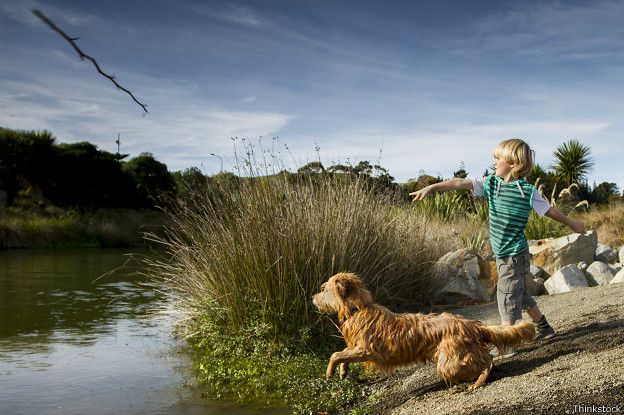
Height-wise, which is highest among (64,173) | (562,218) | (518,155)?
(64,173)

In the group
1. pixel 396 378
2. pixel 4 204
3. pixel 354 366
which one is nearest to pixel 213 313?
pixel 354 366

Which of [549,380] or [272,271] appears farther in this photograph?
[272,271]

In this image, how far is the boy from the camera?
5.46 m

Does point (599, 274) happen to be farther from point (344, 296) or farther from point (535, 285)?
point (344, 296)

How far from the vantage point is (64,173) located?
3322cm

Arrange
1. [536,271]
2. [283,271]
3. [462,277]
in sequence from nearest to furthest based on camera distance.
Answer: [283,271], [462,277], [536,271]

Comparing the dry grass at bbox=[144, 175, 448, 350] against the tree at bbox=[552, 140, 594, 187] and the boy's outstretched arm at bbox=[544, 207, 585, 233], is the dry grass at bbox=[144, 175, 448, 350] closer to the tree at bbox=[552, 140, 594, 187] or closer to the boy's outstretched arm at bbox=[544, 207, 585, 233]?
the boy's outstretched arm at bbox=[544, 207, 585, 233]

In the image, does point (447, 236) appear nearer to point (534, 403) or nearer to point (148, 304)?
point (148, 304)

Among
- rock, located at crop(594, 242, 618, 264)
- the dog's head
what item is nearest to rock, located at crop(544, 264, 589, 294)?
rock, located at crop(594, 242, 618, 264)

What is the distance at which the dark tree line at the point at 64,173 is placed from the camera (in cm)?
3228

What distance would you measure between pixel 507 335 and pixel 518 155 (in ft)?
5.15

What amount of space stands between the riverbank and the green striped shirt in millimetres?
21155

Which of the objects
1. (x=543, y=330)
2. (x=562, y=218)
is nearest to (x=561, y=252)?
(x=543, y=330)

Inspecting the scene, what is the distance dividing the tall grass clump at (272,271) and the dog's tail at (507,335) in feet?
6.00
